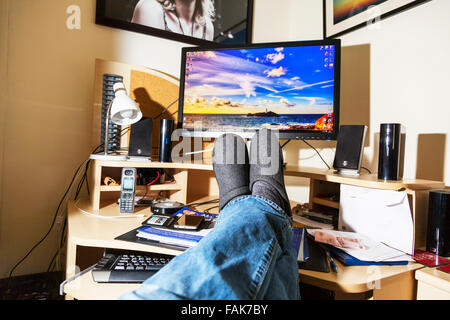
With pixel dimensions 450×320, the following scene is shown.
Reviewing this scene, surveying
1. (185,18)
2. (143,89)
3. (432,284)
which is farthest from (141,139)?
(432,284)

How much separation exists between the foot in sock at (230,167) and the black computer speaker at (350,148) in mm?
311

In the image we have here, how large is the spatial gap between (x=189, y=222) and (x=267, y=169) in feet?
0.94

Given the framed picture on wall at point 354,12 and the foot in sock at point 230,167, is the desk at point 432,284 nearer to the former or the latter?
the foot in sock at point 230,167

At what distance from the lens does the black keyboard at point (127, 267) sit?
1.98 feet

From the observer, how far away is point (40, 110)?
1.06m

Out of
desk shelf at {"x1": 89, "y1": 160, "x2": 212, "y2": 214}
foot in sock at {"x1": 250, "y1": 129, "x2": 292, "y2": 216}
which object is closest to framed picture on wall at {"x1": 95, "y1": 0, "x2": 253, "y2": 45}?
desk shelf at {"x1": 89, "y1": 160, "x2": 212, "y2": 214}

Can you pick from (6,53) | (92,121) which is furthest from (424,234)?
(6,53)

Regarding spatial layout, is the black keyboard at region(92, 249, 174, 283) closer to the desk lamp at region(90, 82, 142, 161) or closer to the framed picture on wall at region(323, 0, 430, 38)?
the desk lamp at region(90, 82, 142, 161)

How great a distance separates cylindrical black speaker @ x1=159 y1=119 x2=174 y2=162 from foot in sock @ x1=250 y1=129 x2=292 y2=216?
0.31m

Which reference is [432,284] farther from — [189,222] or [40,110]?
[40,110]

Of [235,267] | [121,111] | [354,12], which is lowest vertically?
[235,267]

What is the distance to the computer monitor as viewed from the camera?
0.97 metres

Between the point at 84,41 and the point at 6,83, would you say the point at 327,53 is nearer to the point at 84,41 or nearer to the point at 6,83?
the point at 84,41

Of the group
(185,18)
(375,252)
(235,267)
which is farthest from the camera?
(185,18)
